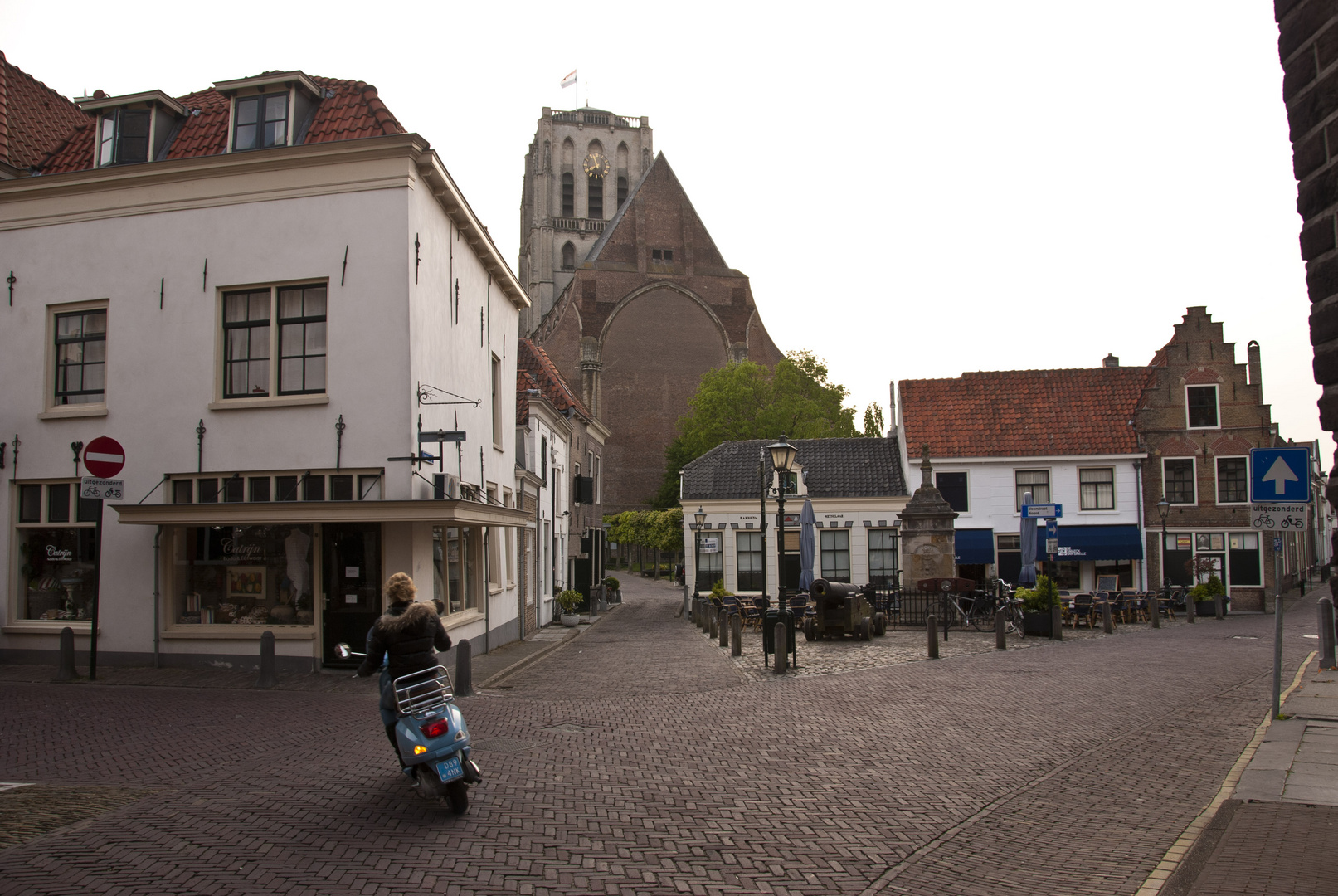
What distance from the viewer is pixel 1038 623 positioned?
2131 centimetres

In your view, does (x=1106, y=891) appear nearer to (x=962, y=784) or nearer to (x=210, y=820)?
(x=962, y=784)

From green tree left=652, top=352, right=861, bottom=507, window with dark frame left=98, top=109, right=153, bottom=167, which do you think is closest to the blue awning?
green tree left=652, top=352, right=861, bottom=507

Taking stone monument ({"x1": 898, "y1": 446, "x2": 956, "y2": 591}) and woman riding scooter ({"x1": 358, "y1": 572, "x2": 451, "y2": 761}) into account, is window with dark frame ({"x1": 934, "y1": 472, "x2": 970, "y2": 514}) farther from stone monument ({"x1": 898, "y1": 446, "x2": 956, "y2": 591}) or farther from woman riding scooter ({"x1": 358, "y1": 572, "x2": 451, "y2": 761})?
woman riding scooter ({"x1": 358, "y1": 572, "x2": 451, "y2": 761})

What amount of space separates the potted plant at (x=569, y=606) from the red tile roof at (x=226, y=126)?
14969 mm

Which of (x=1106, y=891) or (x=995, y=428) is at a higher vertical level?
(x=995, y=428)

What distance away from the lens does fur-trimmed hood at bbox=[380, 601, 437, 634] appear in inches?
276

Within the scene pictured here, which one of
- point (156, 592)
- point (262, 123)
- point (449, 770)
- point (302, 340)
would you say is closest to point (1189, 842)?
point (449, 770)

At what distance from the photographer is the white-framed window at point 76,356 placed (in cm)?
1463

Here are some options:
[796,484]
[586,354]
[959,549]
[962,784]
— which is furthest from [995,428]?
[586,354]

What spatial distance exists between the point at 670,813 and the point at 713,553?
26422 mm

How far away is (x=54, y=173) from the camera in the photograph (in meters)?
14.9

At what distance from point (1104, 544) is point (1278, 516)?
25.0m

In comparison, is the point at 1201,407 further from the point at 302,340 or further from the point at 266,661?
the point at 266,661

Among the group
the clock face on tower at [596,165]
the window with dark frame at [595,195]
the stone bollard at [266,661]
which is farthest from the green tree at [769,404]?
the clock face on tower at [596,165]
